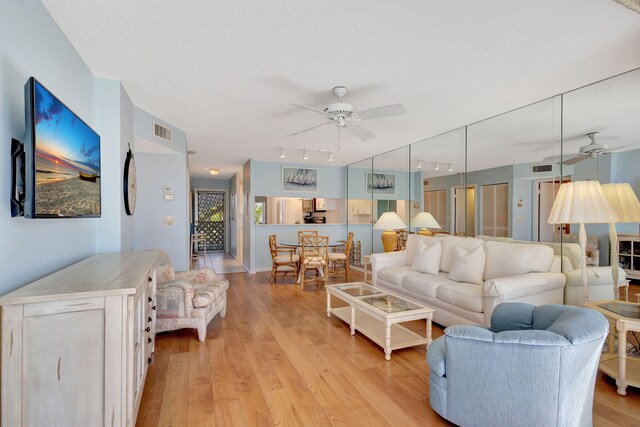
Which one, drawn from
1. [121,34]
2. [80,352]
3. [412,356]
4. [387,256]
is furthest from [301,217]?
[80,352]

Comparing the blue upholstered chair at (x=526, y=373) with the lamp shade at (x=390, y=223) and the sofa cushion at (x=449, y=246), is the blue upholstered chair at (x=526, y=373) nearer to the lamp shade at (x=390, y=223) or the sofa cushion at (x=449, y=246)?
the sofa cushion at (x=449, y=246)

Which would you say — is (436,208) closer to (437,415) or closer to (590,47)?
(590,47)

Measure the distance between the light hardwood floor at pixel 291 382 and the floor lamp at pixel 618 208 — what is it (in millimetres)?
1081

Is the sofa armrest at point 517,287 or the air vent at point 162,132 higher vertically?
the air vent at point 162,132

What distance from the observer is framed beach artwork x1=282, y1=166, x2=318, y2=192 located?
7399 mm

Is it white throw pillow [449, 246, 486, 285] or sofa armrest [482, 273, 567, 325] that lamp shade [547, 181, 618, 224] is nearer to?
sofa armrest [482, 273, 567, 325]

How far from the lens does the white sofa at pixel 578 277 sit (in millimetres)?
3004

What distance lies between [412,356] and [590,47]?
291 centimetres

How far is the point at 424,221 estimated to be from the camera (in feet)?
17.6

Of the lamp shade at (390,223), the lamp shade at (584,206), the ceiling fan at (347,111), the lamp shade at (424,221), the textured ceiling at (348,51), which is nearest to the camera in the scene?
the textured ceiling at (348,51)

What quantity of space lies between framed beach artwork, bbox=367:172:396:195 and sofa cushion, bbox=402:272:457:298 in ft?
9.52

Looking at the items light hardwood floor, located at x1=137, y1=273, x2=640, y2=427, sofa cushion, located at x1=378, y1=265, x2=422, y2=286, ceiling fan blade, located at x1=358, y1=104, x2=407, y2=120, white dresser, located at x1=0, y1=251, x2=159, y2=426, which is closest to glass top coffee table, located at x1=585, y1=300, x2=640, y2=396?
light hardwood floor, located at x1=137, y1=273, x2=640, y2=427

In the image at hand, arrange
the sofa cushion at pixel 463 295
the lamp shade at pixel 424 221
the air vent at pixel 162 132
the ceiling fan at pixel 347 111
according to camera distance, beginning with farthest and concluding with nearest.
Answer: the lamp shade at pixel 424 221 → the air vent at pixel 162 132 → the sofa cushion at pixel 463 295 → the ceiling fan at pixel 347 111

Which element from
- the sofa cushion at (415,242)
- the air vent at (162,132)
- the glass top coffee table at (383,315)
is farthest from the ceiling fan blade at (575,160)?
the air vent at (162,132)
